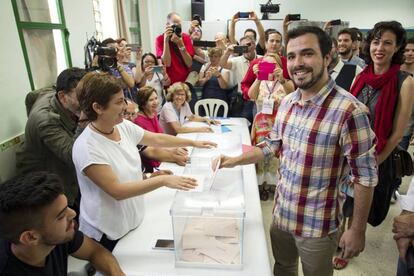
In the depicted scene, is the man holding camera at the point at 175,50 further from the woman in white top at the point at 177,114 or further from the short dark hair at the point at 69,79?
the short dark hair at the point at 69,79

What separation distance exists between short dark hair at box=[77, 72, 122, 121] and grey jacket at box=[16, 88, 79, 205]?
561mm

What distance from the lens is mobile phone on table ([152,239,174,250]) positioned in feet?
3.67

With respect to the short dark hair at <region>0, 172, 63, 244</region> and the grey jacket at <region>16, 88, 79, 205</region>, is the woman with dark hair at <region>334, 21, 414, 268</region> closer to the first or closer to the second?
the short dark hair at <region>0, 172, 63, 244</region>

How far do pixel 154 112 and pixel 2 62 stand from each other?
107 cm

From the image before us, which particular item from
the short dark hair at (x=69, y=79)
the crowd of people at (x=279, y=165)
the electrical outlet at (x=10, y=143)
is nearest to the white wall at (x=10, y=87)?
the electrical outlet at (x=10, y=143)

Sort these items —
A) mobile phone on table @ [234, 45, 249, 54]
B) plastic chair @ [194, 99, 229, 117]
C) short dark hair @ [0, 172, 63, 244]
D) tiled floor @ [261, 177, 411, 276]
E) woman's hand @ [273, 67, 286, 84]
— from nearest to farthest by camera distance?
short dark hair @ [0, 172, 63, 244] → tiled floor @ [261, 177, 411, 276] → woman's hand @ [273, 67, 286, 84] → mobile phone on table @ [234, 45, 249, 54] → plastic chair @ [194, 99, 229, 117]

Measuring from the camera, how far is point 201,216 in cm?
Answer: 104

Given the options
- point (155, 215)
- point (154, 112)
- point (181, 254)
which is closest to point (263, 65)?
point (154, 112)

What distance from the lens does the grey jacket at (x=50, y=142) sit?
163 centimetres

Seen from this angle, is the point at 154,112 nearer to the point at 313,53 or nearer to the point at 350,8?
the point at 313,53

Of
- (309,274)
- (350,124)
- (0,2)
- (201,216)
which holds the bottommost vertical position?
(309,274)

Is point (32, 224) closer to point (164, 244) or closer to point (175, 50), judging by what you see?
point (164, 244)

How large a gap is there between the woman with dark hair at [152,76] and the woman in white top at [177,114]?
1.26ft

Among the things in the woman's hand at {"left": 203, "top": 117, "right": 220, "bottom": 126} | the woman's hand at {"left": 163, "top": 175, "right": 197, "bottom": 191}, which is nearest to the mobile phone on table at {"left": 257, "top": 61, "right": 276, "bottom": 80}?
the woman's hand at {"left": 203, "top": 117, "right": 220, "bottom": 126}
